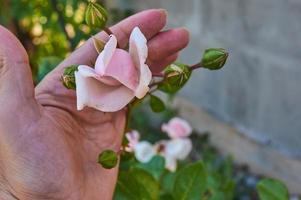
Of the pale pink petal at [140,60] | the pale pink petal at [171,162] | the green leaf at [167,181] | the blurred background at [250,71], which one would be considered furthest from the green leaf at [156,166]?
the blurred background at [250,71]

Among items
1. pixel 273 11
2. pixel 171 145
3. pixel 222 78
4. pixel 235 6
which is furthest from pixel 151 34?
pixel 222 78

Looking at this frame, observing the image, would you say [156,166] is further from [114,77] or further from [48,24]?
[48,24]

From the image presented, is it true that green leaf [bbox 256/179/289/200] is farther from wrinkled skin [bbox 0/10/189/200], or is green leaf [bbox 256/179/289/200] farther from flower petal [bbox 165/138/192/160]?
flower petal [bbox 165/138/192/160]

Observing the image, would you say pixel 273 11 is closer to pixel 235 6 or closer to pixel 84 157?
pixel 235 6

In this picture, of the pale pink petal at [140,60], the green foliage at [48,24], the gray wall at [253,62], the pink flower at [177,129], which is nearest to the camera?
the pale pink petal at [140,60]

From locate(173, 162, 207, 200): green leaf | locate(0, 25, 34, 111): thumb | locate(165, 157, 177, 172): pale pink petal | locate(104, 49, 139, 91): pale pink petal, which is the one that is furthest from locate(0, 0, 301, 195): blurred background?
locate(104, 49, 139, 91): pale pink petal

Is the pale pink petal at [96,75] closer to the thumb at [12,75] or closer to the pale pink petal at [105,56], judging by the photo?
the pale pink petal at [105,56]
